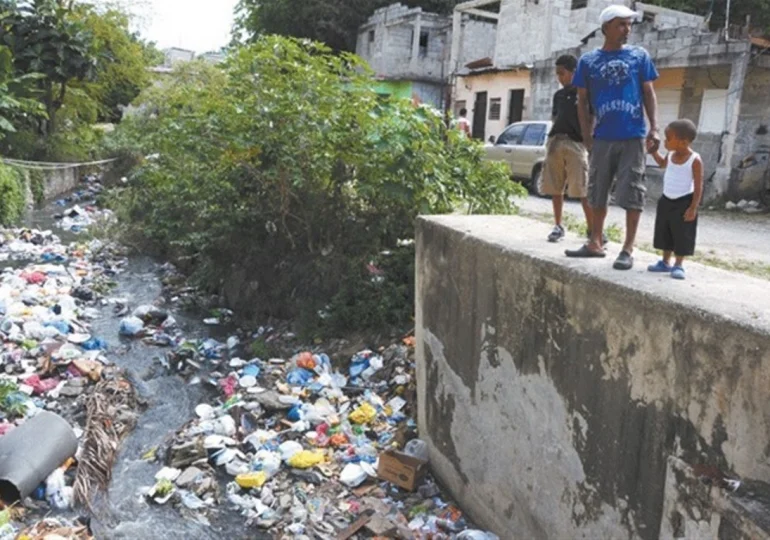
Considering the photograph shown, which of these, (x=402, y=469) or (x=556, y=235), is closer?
(x=556, y=235)

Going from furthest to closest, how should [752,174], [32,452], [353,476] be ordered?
[752,174]
[353,476]
[32,452]

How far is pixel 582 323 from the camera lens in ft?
10.4

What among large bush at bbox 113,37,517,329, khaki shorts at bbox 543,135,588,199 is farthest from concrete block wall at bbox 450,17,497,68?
khaki shorts at bbox 543,135,588,199

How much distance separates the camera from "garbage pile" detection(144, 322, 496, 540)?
14.8 feet

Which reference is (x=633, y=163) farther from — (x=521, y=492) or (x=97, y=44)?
(x=97, y=44)

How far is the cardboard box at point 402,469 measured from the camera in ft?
15.5

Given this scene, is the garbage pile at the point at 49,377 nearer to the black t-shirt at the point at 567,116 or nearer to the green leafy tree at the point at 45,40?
the black t-shirt at the point at 567,116

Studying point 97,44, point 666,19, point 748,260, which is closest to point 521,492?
point 748,260

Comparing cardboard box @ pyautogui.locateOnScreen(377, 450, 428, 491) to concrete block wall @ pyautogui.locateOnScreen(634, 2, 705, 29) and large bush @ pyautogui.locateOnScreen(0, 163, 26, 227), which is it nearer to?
large bush @ pyautogui.locateOnScreen(0, 163, 26, 227)

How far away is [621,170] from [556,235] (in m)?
0.73

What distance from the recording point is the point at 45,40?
17.3 meters

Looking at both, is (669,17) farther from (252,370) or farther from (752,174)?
(252,370)

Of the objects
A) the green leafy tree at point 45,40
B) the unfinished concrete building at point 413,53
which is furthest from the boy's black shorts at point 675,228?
the unfinished concrete building at point 413,53

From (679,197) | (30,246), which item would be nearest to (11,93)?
(30,246)
